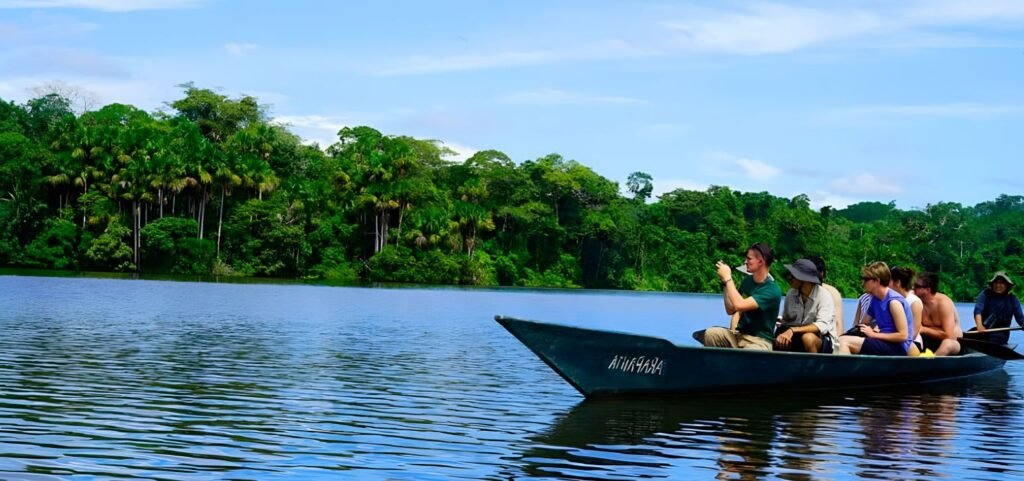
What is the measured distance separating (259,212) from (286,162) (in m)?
6.86

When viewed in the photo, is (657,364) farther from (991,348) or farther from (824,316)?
(991,348)

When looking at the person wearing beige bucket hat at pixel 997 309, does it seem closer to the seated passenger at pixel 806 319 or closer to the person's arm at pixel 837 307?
the person's arm at pixel 837 307

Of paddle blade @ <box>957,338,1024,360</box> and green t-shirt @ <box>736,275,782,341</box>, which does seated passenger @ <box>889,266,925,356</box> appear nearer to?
paddle blade @ <box>957,338,1024,360</box>

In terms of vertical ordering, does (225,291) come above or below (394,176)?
below

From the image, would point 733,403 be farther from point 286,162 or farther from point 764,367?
point 286,162

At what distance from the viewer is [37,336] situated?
63.0 ft

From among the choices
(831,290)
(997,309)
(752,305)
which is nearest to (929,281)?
(997,309)

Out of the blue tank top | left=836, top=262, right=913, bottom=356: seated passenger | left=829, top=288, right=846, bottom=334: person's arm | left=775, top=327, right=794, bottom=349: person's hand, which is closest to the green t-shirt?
left=775, top=327, right=794, bottom=349: person's hand

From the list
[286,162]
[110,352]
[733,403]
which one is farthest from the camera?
[286,162]

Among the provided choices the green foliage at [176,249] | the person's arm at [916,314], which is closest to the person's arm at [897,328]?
the person's arm at [916,314]

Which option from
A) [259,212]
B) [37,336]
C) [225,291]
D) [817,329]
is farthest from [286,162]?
[817,329]

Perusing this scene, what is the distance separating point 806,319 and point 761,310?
103 cm

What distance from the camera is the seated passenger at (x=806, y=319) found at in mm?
13344

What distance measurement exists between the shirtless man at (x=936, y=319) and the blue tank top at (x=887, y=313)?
1984 mm
